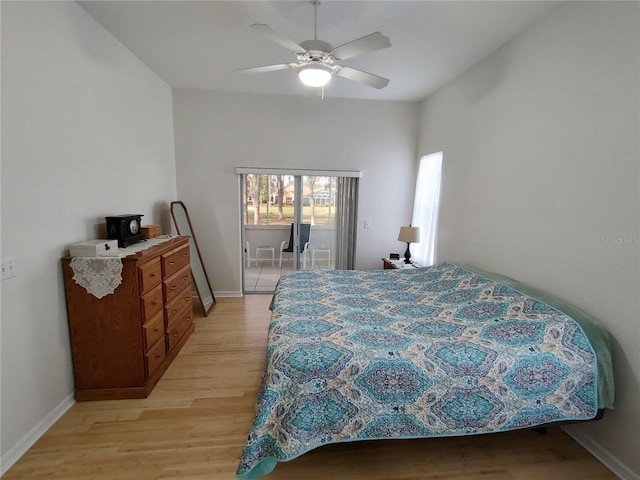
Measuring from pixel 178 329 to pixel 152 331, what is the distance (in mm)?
538

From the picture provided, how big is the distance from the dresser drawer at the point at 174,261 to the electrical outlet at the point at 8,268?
0.96 metres

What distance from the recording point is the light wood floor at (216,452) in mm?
1622

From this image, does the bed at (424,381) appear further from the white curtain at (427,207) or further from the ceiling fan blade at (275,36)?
the white curtain at (427,207)

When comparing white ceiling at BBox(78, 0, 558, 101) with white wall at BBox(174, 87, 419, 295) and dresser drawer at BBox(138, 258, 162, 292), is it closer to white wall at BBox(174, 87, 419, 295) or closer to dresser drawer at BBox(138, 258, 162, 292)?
white wall at BBox(174, 87, 419, 295)

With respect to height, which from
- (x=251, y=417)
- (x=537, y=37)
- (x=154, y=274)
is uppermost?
(x=537, y=37)

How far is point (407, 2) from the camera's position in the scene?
2012 millimetres

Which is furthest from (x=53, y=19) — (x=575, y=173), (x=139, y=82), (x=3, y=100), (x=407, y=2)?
(x=575, y=173)

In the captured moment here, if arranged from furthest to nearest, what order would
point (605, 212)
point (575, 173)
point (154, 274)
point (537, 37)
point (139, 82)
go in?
point (139, 82)
point (154, 274)
point (537, 37)
point (575, 173)
point (605, 212)

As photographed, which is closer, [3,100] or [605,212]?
[3,100]

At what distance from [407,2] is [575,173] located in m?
1.59

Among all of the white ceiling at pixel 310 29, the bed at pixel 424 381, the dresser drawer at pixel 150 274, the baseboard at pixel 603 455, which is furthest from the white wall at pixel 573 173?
the dresser drawer at pixel 150 274

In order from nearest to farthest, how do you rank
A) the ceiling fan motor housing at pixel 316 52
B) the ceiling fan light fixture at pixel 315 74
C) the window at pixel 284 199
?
the ceiling fan motor housing at pixel 316 52 → the ceiling fan light fixture at pixel 315 74 → the window at pixel 284 199

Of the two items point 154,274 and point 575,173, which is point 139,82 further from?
point 575,173

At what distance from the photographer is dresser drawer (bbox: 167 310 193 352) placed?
264cm
